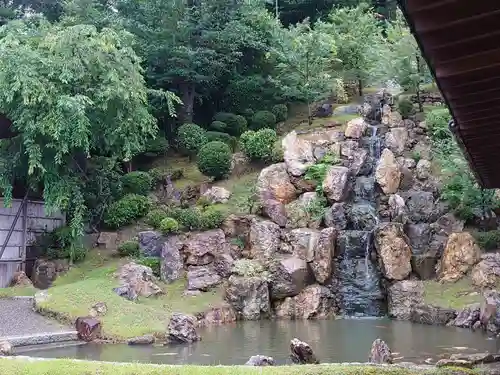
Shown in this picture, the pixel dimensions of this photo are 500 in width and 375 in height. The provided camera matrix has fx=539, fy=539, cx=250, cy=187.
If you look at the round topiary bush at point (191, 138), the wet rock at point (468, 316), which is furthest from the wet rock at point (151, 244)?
the wet rock at point (468, 316)

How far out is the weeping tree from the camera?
17.0 m

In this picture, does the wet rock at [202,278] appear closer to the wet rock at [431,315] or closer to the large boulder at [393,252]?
the large boulder at [393,252]

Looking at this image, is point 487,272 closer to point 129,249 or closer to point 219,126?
point 129,249

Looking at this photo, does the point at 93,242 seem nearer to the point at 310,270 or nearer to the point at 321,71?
the point at 310,270

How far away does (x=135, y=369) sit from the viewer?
7141 millimetres

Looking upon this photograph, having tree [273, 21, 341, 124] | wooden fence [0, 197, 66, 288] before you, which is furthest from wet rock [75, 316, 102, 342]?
tree [273, 21, 341, 124]

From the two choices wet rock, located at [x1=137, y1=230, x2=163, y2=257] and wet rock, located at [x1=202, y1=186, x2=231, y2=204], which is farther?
wet rock, located at [x1=202, y1=186, x2=231, y2=204]

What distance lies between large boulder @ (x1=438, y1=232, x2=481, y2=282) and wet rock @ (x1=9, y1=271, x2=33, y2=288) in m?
13.5

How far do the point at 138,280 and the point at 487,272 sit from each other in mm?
10896

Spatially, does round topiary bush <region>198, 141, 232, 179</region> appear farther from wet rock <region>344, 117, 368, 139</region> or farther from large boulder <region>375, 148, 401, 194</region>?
large boulder <region>375, 148, 401, 194</region>

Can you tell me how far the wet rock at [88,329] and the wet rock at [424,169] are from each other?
13693 millimetres

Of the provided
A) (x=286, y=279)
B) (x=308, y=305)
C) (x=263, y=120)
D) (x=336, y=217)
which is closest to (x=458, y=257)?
(x=336, y=217)

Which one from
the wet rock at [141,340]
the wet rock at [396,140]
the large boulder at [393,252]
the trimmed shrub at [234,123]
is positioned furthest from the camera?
the trimmed shrub at [234,123]

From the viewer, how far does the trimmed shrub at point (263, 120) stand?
1037 inches
